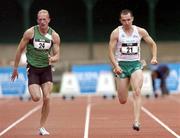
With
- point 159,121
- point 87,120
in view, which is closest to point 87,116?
point 87,120

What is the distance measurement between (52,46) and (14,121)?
4.56 metres

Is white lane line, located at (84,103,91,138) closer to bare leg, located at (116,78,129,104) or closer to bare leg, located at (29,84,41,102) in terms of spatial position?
bare leg, located at (116,78,129,104)

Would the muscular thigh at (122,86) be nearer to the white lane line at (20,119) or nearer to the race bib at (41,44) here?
the race bib at (41,44)

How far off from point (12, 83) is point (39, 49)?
1492 centimetres

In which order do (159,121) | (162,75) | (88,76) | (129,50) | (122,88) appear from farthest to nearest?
(88,76) → (162,75) → (159,121) → (122,88) → (129,50)

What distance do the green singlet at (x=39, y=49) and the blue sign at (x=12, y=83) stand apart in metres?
14.1

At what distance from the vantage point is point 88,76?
28531 mm

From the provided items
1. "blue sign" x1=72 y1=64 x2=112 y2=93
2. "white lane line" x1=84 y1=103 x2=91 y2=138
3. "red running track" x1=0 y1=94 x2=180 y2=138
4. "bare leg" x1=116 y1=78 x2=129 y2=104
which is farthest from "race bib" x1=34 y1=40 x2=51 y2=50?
"blue sign" x1=72 y1=64 x2=112 y2=93

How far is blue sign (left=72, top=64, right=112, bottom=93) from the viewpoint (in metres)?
28.0

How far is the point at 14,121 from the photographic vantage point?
16.5 metres

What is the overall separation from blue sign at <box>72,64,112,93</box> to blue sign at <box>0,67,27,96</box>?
253cm

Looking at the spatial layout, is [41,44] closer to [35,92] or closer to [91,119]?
[35,92]

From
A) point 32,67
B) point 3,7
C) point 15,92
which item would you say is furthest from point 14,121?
point 3,7

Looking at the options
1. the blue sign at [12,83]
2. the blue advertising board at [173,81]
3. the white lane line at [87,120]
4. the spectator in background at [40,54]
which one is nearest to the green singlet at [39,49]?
the spectator in background at [40,54]
